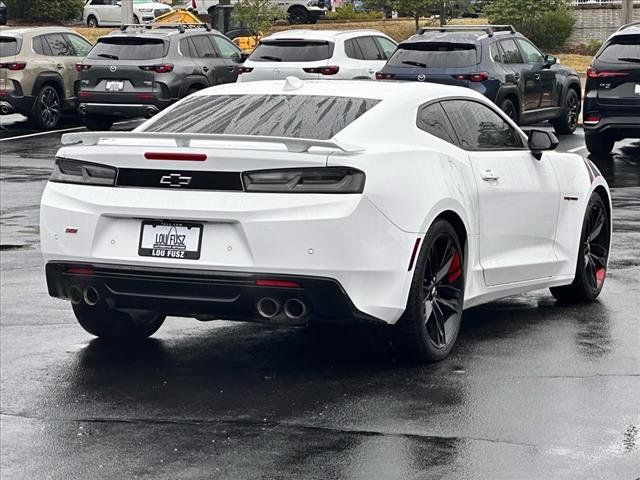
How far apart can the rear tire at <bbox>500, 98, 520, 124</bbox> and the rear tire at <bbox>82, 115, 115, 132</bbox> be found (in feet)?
22.2

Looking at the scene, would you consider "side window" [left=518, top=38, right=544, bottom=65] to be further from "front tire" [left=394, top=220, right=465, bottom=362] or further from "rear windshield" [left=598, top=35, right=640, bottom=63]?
"front tire" [left=394, top=220, right=465, bottom=362]

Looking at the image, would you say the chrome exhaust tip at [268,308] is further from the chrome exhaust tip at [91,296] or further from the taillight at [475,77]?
the taillight at [475,77]

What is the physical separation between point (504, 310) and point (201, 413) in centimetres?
319

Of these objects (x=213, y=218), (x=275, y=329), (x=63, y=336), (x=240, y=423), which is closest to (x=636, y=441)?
(x=240, y=423)

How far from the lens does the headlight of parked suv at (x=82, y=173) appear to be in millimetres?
7777

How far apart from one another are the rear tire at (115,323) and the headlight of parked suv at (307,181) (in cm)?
164

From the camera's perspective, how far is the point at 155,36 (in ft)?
83.7

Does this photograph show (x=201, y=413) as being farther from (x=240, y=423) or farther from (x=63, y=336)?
(x=63, y=336)

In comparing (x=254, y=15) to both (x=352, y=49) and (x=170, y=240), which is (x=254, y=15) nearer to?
(x=352, y=49)

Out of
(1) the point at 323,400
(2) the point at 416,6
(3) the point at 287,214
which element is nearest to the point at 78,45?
(3) the point at 287,214

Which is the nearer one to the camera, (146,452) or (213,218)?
(146,452)

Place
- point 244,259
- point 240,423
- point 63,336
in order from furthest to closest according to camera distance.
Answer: point 63,336, point 244,259, point 240,423

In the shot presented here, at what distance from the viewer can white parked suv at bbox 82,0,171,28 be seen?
A: 6088 centimetres

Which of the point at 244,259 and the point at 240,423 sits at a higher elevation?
the point at 244,259
